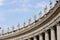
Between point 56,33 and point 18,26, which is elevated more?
point 18,26

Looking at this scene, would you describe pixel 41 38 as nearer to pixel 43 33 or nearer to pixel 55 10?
pixel 43 33

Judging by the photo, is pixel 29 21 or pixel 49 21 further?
pixel 29 21

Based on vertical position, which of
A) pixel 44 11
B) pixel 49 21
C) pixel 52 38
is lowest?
pixel 52 38

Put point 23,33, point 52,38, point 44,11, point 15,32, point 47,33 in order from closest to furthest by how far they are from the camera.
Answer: point 52,38 → point 47,33 → point 44,11 → point 23,33 → point 15,32

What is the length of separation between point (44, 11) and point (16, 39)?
23.7 metres

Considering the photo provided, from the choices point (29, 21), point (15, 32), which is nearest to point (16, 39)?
point (15, 32)

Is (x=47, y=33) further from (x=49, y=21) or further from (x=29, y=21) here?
(x=29, y=21)

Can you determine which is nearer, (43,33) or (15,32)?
(43,33)

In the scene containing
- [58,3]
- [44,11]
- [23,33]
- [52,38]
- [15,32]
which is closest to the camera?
[58,3]

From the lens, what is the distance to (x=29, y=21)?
89.6m

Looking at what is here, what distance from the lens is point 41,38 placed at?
2990 inches

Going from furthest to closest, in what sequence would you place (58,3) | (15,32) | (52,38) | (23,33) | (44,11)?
(15,32)
(23,33)
(44,11)
(52,38)
(58,3)

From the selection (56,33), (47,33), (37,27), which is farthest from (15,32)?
(56,33)

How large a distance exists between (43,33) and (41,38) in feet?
8.87
